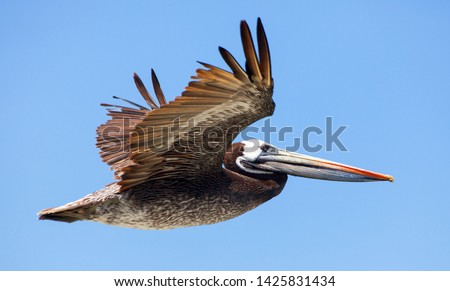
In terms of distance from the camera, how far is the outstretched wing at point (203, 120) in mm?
6215

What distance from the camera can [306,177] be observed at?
844cm

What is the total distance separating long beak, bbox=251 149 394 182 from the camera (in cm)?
832

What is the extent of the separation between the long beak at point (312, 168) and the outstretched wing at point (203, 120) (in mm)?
988

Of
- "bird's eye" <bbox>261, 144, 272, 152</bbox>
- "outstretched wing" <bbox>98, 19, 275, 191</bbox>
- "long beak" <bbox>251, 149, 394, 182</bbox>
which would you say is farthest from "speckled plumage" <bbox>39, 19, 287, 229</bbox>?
"bird's eye" <bbox>261, 144, 272, 152</bbox>

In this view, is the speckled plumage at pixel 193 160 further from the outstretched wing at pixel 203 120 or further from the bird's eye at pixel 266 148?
the bird's eye at pixel 266 148

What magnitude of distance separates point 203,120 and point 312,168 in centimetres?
217

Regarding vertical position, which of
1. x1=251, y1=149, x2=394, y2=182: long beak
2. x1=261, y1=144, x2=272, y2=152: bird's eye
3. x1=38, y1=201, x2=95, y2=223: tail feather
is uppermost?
x1=261, y1=144, x2=272, y2=152: bird's eye

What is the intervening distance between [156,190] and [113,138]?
177 centimetres

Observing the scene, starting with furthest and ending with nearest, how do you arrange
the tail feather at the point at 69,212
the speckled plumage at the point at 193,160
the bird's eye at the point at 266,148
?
the bird's eye at the point at 266,148 < the tail feather at the point at 69,212 < the speckled plumage at the point at 193,160

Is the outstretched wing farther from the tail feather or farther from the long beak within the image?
the long beak

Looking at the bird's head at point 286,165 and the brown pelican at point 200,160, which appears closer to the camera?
the brown pelican at point 200,160

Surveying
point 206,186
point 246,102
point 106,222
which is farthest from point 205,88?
point 106,222

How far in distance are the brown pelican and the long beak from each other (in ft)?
0.04

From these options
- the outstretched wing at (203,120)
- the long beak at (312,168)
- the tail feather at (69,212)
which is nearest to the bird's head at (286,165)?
the long beak at (312,168)
